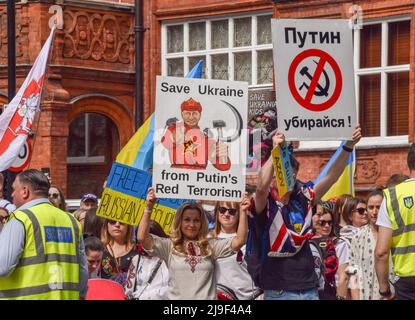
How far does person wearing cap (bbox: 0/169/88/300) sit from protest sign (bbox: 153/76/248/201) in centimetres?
206

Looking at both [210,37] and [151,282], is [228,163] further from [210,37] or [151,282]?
[210,37]

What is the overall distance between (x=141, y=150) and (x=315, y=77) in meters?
4.30

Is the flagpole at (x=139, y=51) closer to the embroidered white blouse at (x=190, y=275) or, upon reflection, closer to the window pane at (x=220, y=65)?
the window pane at (x=220, y=65)

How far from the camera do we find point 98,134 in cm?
3062

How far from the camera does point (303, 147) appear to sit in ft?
83.0

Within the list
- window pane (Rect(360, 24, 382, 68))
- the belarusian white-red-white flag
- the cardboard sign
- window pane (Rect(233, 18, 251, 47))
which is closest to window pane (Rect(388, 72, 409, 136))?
window pane (Rect(360, 24, 382, 68))

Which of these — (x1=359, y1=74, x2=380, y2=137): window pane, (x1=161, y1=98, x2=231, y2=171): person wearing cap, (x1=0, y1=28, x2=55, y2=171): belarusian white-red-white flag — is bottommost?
(x1=161, y1=98, x2=231, y2=171): person wearing cap

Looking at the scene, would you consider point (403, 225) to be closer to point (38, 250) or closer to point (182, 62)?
point (38, 250)

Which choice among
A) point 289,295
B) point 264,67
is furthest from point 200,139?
point 264,67

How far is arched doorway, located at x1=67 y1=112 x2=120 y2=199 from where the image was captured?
3034 centimetres

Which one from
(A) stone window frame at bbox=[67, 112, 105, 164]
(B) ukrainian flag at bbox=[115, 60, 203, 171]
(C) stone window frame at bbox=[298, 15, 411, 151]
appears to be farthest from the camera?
(A) stone window frame at bbox=[67, 112, 105, 164]

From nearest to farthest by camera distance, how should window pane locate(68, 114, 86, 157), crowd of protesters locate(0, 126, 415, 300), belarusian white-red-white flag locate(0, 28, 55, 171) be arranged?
crowd of protesters locate(0, 126, 415, 300) → belarusian white-red-white flag locate(0, 28, 55, 171) → window pane locate(68, 114, 86, 157)

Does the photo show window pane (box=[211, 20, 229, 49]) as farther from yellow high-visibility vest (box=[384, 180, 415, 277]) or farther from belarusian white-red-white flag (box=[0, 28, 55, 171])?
yellow high-visibility vest (box=[384, 180, 415, 277])
